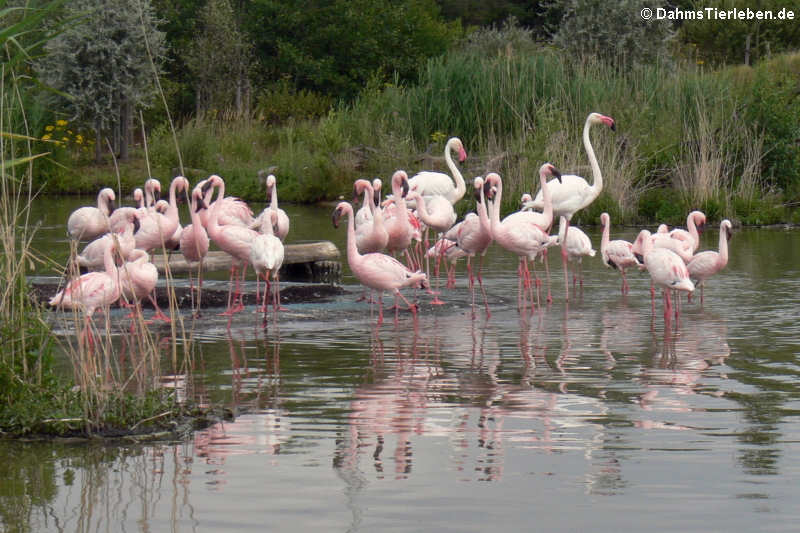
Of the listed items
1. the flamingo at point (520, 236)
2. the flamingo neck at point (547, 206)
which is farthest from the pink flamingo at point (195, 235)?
the flamingo neck at point (547, 206)

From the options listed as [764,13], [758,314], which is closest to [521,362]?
[758,314]

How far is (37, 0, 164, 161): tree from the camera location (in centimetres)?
3148

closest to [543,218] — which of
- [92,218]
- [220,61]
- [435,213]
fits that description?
[435,213]

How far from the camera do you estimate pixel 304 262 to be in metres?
14.3

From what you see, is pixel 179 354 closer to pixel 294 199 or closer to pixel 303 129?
pixel 294 199

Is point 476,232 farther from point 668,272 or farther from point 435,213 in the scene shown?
point 668,272

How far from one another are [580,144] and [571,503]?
17135 mm

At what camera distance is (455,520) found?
5016 millimetres

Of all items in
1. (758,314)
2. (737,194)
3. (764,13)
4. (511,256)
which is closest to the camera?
(758,314)

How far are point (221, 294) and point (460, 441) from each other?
6.28 metres

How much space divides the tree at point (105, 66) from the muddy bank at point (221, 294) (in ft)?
66.0

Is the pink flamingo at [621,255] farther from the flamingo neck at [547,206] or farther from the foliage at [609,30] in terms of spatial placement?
the foliage at [609,30]

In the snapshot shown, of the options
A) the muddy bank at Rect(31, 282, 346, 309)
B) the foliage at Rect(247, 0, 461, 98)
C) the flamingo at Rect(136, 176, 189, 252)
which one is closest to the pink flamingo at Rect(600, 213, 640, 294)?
the muddy bank at Rect(31, 282, 346, 309)

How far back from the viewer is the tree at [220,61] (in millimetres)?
37719
